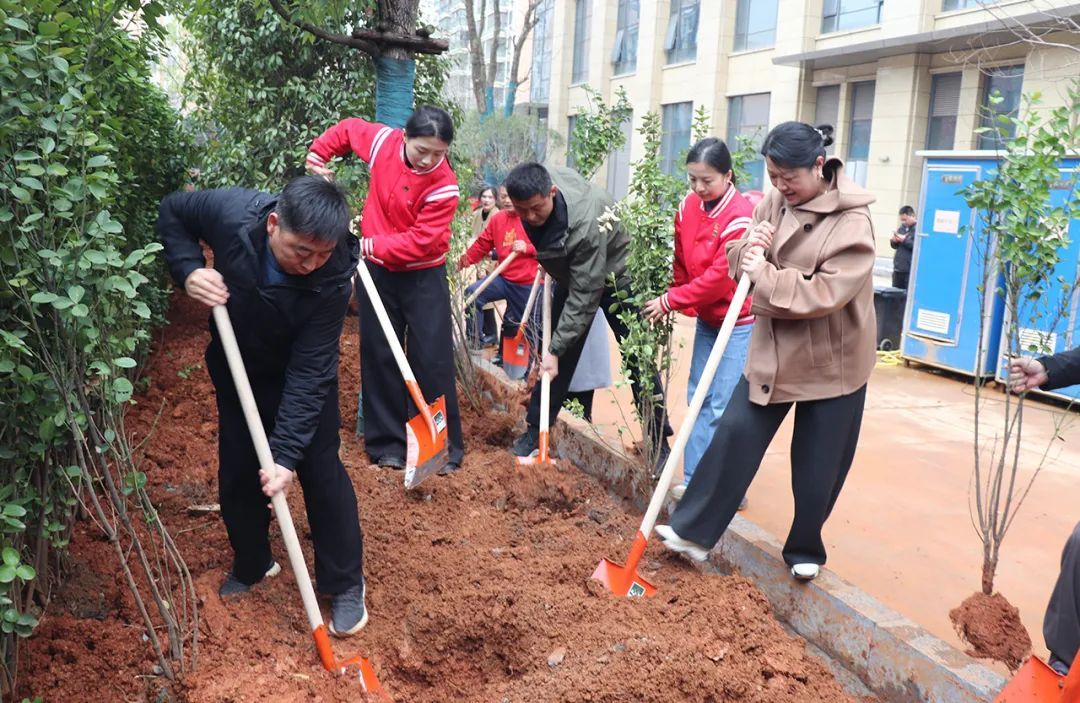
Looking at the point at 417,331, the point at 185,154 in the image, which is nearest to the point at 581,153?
the point at 417,331

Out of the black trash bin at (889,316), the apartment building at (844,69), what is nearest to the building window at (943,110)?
the apartment building at (844,69)

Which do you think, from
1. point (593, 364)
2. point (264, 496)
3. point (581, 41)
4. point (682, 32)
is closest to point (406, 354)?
point (593, 364)

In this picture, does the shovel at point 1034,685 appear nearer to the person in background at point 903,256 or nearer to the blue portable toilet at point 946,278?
the blue portable toilet at point 946,278

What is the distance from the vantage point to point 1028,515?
4570mm

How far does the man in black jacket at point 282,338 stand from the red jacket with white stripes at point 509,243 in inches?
152

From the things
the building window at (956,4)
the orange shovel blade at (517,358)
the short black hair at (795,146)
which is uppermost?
A: the building window at (956,4)

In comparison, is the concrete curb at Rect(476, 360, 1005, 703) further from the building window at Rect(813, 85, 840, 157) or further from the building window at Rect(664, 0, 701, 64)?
the building window at Rect(664, 0, 701, 64)

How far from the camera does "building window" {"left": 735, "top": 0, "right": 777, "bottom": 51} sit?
765 inches

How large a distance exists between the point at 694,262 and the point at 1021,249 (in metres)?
1.33

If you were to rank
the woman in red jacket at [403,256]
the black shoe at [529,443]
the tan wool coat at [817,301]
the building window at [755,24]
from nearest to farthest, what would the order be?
the tan wool coat at [817,301] < the woman in red jacket at [403,256] < the black shoe at [529,443] < the building window at [755,24]

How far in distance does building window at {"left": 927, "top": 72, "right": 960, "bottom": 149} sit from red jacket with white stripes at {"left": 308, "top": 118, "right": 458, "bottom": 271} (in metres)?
12.5

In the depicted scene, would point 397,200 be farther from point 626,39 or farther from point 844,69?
point 626,39

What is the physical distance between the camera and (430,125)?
4.06 meters

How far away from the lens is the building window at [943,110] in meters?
14.5
